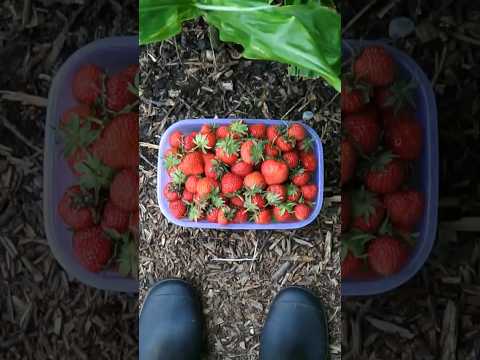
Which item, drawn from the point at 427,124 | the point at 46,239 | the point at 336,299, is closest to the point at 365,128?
the point at 427,124

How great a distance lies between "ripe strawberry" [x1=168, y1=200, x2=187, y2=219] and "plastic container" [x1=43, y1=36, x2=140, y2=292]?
131 mm

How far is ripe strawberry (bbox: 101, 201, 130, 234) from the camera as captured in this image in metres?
0.86

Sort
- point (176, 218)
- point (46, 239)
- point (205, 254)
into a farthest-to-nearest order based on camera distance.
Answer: point (205, 254), point (176, 218), point (46, 239)

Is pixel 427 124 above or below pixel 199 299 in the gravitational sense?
above

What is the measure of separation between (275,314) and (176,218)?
0.25 meters

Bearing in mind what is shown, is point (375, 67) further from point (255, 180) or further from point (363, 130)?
point (255, 180)

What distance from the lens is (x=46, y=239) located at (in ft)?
2.57

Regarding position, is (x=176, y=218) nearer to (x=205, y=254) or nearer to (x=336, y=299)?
(x=205, y=254)

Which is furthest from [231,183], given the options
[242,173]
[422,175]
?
[422,175]

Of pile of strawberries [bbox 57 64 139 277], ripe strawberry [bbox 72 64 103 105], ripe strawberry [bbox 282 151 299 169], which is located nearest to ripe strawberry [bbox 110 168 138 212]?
pile of strawberries [bbox 57 64 139 277]

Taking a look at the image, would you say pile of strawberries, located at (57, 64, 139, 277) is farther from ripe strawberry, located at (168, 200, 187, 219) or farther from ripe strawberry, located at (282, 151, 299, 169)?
ripe strawberry, located at (282, 151, 299, 169)

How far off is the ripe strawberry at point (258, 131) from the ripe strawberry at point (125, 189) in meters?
0.19

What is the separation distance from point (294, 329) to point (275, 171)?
1.04 feet

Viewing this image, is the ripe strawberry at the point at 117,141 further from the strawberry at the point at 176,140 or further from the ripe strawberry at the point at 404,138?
the ripe strawberry at the point at 404,138
